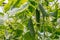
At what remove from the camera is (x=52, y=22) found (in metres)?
0.53

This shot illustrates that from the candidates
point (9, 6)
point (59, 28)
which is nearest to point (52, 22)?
point (59, 28)

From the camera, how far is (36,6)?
17.2 inches

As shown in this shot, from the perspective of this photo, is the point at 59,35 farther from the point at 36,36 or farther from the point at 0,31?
the point at 0,31

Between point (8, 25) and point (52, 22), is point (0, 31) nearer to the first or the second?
point (8, 25)

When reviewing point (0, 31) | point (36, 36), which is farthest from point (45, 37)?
point (0, 31)

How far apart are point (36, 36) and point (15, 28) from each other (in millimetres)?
80

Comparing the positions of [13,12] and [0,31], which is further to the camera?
[0,31]

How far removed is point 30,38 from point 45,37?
0.04 meters

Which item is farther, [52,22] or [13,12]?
[52,22]

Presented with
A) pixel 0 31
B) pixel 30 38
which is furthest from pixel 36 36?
pixel 0 31

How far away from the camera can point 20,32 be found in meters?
0.49

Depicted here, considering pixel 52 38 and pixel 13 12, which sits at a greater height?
pixel 13 12

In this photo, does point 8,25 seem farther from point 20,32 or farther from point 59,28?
point 59,28

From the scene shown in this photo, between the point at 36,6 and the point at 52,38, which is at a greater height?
the point at 36,6
